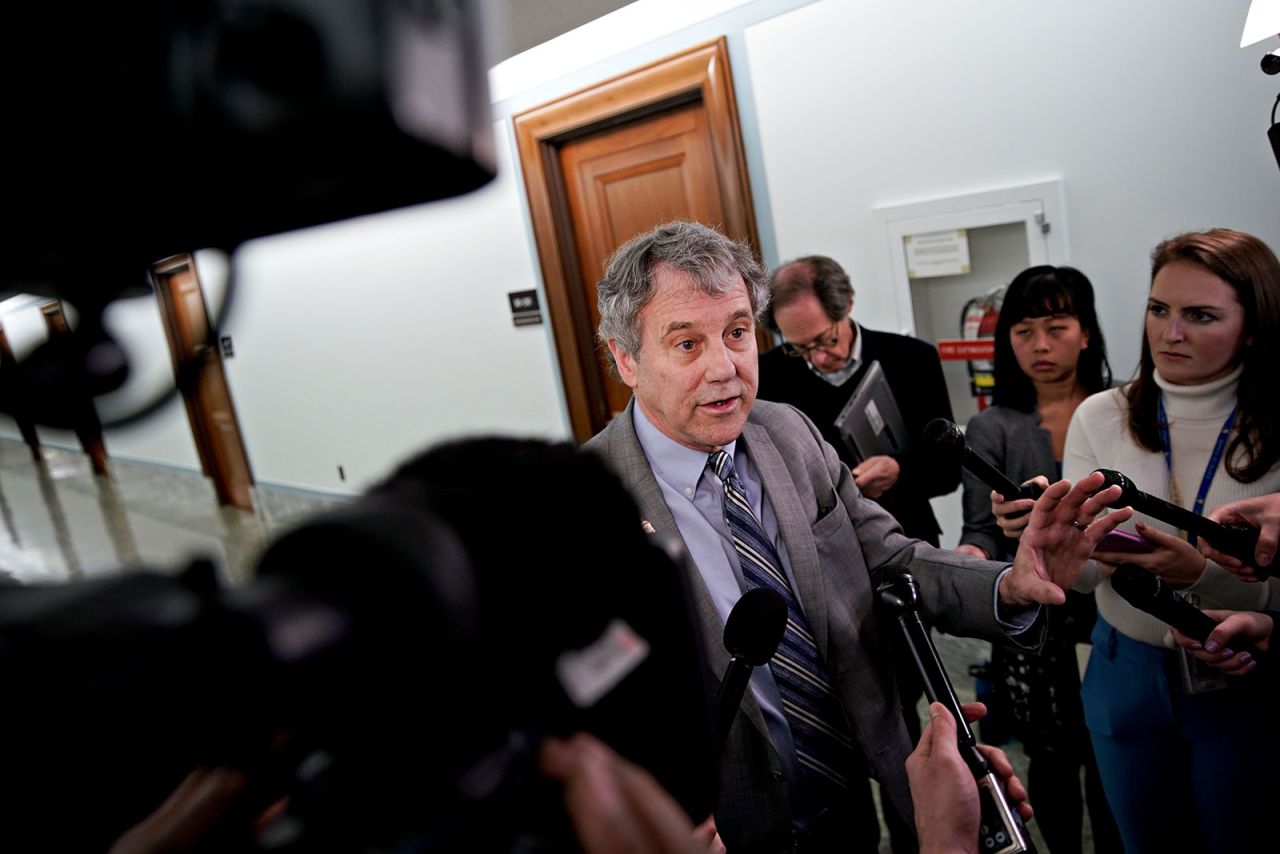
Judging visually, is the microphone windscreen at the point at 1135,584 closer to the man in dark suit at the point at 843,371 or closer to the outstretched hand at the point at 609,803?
the man in dark suit at the point at 843,371

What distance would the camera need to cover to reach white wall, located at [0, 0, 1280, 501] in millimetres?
2367

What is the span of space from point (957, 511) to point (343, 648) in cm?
328

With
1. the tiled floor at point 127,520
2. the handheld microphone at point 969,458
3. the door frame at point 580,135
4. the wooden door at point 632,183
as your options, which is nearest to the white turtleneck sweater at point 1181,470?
the handheld microphone at point 969,458

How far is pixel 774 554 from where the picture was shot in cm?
137

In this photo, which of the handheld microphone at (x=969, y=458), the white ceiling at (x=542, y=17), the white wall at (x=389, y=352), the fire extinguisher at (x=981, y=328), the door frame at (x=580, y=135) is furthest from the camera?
the white wall at (x=389, y=352)

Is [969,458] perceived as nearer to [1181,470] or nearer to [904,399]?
[1181,470]

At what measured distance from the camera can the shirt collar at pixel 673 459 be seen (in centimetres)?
139

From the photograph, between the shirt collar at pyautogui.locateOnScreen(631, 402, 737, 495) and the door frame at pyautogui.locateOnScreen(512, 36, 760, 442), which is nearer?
the shirt collar at pyautogui.locateOnScreen(631, 402, 737, 495)

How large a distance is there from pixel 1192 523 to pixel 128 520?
25.1ft

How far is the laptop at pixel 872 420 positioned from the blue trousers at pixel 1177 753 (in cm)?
70

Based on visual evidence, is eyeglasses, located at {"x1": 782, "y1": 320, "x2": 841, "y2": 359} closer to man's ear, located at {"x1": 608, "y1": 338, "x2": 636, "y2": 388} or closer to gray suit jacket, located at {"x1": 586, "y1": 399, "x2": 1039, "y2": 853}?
gray suit jacket, located at {"x1": 586, "y1": 399, "x2": 1039, "y2": 853}

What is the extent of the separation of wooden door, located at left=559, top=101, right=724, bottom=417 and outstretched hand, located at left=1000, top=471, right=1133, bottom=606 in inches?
95.9

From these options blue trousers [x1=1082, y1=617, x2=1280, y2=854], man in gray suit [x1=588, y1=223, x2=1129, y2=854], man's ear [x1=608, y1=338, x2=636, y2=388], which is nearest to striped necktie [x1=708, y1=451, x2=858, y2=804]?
man in gray suit [x1=588, y1=223, x2=1129, y2=854]

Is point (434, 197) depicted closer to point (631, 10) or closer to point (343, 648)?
point (343, 648)
